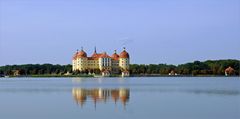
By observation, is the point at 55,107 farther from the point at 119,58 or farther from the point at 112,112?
the point at 119,58

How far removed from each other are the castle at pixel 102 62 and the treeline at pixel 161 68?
6.78 ft

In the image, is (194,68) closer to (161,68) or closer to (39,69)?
(161,68)

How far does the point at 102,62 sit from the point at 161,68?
13.1 meters

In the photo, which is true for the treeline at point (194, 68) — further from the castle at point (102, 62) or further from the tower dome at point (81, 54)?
the tower dome at point (81, 54)

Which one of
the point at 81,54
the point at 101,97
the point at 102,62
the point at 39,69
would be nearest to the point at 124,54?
the point at 102,62

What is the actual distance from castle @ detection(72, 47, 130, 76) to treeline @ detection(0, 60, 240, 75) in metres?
2.07

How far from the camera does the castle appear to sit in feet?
336

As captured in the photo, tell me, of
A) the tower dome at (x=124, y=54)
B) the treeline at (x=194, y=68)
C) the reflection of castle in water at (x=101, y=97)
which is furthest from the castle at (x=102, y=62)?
the reflection of castle in water at (x=101, y=97)

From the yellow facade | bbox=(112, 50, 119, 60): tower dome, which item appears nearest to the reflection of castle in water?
the yellow facade

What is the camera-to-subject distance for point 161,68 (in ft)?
350

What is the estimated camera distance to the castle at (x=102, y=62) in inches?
4035

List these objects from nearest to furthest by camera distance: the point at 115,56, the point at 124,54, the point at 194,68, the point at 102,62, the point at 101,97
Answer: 1. the point at 101,97
2. the point at 194,68
3. the point at 124,54
4. the point at 102,62
5. the point at 115,56

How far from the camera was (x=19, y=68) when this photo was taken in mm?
115688

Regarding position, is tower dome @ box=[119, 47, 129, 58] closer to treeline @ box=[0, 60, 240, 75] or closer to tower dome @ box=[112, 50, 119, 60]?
tower dome @ box=[112, 50, 119, 60]
